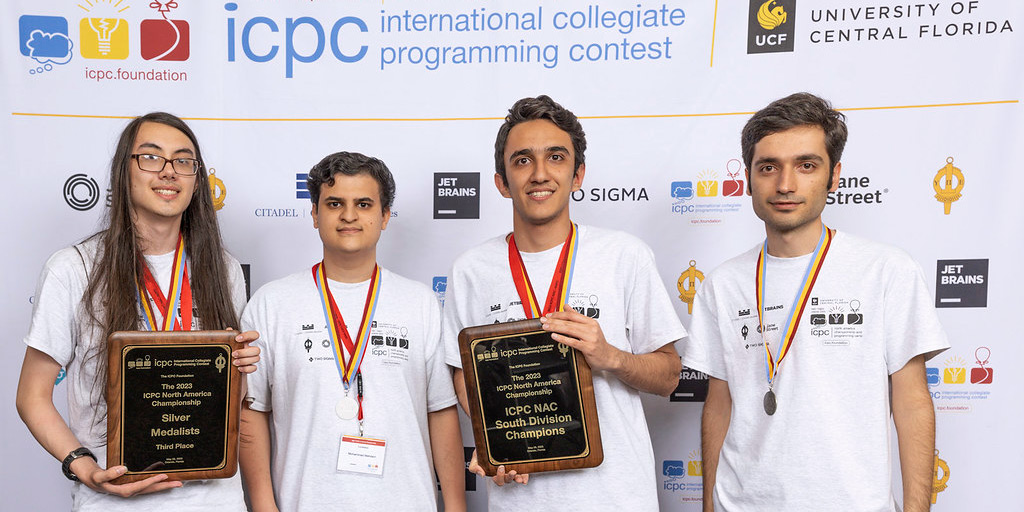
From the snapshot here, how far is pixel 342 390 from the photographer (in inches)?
97.7

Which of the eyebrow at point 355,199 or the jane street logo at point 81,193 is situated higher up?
the jane street logo at point 81,193

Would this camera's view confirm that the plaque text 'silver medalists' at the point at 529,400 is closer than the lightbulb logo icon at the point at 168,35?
Yes

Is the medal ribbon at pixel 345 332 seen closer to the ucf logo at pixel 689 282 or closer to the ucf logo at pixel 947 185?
the ucf logo at pixel 689 282

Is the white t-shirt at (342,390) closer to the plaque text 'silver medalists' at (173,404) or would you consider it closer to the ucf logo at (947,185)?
the plaque text 'silver medalists' at (173,404)

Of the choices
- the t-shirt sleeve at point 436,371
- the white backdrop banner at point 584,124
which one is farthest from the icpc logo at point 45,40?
the t-shirt sleeve at point 436,371

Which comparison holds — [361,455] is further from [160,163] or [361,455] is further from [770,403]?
[770,403]

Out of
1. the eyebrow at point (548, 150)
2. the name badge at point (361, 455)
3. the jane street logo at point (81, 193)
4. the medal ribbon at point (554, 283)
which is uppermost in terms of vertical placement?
the eyebrow at point (548, 150)

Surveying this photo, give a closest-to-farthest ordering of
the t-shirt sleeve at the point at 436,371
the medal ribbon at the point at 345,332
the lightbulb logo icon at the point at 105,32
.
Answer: the medal ribbon at the point at 345,332 < the t-shirt sleeve at the point at 436,371 < the lightbulb logo icon at the point at 105,32

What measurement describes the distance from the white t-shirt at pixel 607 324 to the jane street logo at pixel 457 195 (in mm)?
1042

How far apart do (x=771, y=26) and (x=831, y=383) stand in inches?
78.1

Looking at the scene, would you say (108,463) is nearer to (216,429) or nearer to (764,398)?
(216,429)

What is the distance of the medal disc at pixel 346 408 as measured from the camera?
2.44 meters

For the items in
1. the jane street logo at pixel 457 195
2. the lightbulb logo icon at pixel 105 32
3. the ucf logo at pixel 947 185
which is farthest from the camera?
the lightbulb logo icon at pixel 105 32

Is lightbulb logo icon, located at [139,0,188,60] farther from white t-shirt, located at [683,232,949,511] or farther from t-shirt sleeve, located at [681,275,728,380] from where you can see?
white t-shirt, located at [683,232,949,511]
